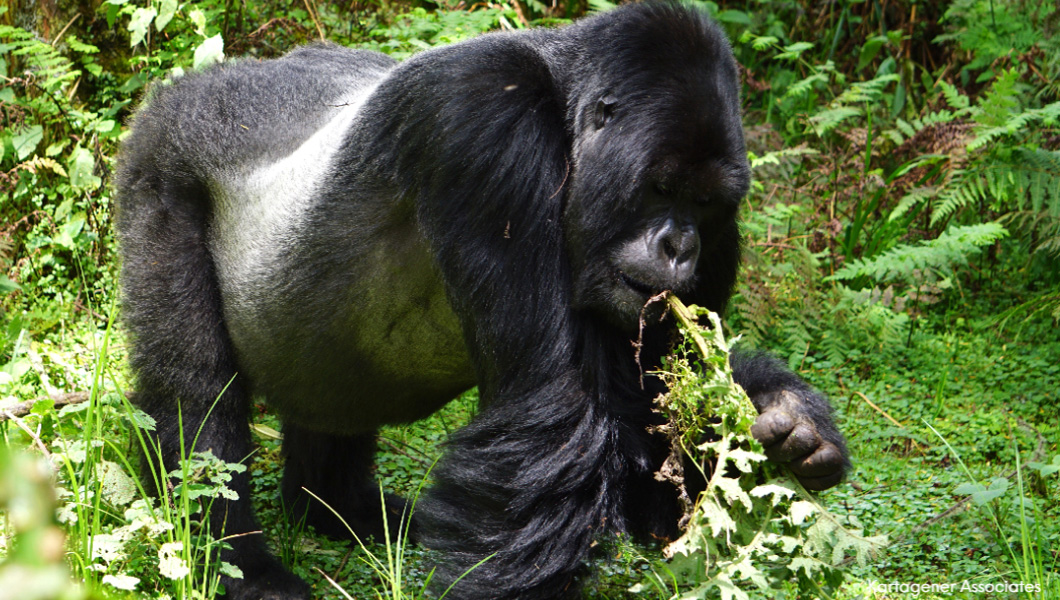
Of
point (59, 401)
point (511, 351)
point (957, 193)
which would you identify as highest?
point (511, 351)

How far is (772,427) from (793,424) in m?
0.05

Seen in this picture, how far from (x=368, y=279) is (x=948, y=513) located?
1953 mm

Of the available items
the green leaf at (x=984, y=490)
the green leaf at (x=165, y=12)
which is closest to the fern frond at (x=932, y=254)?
the green leaf at (x=984, y=490)

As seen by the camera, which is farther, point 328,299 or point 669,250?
point 328,299

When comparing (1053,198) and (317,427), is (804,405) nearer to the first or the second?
(317,427)

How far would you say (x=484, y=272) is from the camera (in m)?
2.43

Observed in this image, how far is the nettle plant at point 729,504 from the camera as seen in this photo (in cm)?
226

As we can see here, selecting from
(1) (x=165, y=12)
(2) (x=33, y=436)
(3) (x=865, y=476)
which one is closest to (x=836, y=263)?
(3) (x=865, y=476)

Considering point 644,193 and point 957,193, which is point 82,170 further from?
point 957,193

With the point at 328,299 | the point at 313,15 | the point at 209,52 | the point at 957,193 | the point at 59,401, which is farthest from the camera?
the point at 313,15

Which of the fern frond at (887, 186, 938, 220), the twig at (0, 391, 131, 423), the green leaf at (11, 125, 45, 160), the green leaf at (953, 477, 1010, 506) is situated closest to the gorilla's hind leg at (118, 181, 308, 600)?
the twig at (0, 391, 131, 423)

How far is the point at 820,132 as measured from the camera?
5238 millimetres

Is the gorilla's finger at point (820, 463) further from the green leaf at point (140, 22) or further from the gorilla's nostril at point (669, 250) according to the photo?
the green leaf at point (140, 22)

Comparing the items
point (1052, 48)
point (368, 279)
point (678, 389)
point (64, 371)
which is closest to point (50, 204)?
point (64, 371)
